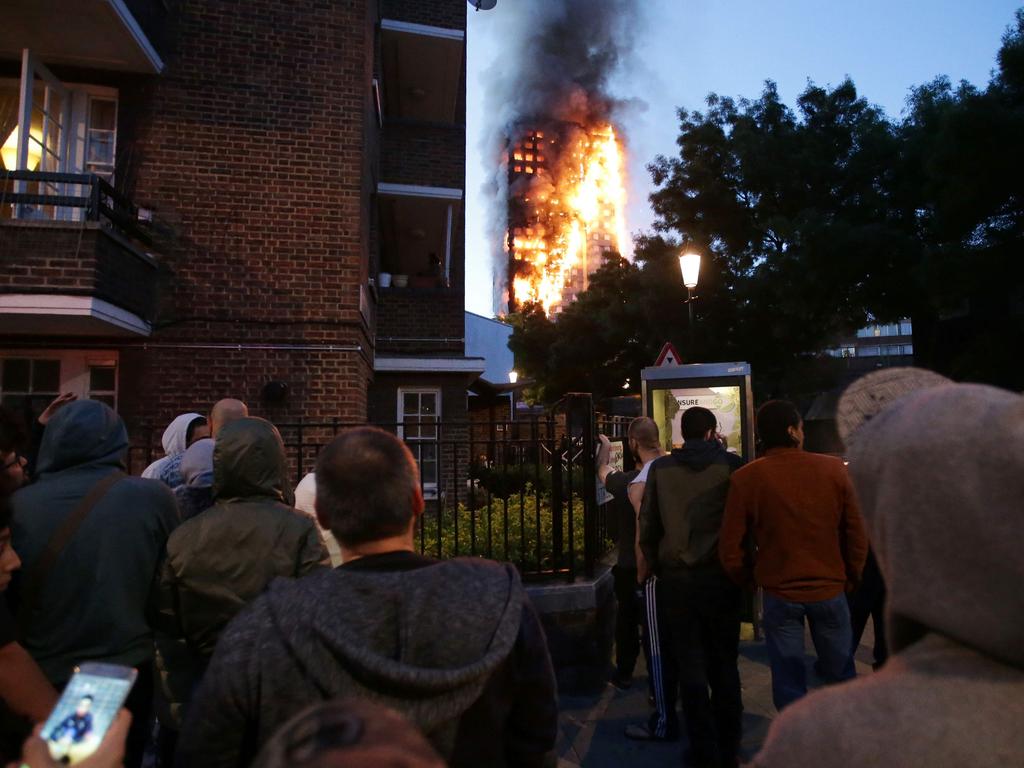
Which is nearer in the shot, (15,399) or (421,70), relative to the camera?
(15,399)

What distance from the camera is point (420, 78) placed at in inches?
512

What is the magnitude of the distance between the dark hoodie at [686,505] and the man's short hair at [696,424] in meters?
0.04

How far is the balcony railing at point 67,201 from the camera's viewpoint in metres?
6.72

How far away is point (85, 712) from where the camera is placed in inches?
44.6

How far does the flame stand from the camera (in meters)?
67.9

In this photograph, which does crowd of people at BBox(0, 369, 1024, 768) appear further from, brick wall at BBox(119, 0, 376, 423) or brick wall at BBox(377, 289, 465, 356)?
brick wall at BBox(377, 289, 465, 356)

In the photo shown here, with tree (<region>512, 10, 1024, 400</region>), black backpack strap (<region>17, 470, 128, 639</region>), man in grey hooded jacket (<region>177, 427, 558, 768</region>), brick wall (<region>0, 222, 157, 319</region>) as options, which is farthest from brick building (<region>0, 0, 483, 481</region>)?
tree (<region>512, 10, 1024, 400</region>)

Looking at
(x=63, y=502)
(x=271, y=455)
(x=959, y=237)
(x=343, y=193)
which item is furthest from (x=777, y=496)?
(x=959, y=237)

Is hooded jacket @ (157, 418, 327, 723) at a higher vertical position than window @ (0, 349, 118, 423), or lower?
lower

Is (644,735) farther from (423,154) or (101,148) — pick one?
(423,154)

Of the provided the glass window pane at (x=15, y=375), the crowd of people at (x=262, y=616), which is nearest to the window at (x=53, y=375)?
the glass window pane at (x=15, y=375)

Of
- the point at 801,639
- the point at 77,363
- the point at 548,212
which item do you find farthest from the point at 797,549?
the point at 548,212

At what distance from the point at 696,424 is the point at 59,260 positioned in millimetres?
6052

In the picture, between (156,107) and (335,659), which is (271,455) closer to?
(335,659)
